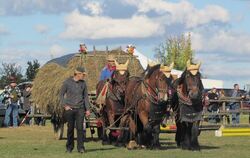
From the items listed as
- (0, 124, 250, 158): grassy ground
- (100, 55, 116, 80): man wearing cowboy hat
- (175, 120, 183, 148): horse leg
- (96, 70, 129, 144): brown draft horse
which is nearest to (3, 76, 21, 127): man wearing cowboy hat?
(0, 124, 250, 158): grassy ground

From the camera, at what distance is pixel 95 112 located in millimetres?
19281

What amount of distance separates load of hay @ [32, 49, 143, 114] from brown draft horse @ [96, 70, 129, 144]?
1869 mm

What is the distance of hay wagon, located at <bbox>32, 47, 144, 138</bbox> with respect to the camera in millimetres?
20188

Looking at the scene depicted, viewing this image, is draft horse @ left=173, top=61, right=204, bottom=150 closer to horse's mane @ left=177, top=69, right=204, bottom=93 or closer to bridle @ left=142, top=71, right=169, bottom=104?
horse's mane @ left=177, top=69, right=204, bottom=93

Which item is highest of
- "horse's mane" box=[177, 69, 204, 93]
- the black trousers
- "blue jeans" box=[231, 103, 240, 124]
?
"horse's mane" box=[177, 69, 204, 93]

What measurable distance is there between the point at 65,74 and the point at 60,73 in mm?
310

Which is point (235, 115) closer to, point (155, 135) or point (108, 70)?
point (108, 70)

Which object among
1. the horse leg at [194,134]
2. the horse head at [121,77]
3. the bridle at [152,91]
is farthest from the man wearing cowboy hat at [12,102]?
the horse leg at [194,134]

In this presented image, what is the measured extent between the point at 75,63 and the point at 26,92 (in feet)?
35.3

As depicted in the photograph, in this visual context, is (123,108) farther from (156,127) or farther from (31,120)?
(31,120)

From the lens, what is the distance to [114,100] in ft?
58.5

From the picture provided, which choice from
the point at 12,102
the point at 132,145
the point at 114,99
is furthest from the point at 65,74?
the point at 12,102

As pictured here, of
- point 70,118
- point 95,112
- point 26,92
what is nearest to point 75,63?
point 95,112

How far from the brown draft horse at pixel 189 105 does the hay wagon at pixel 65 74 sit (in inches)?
141
